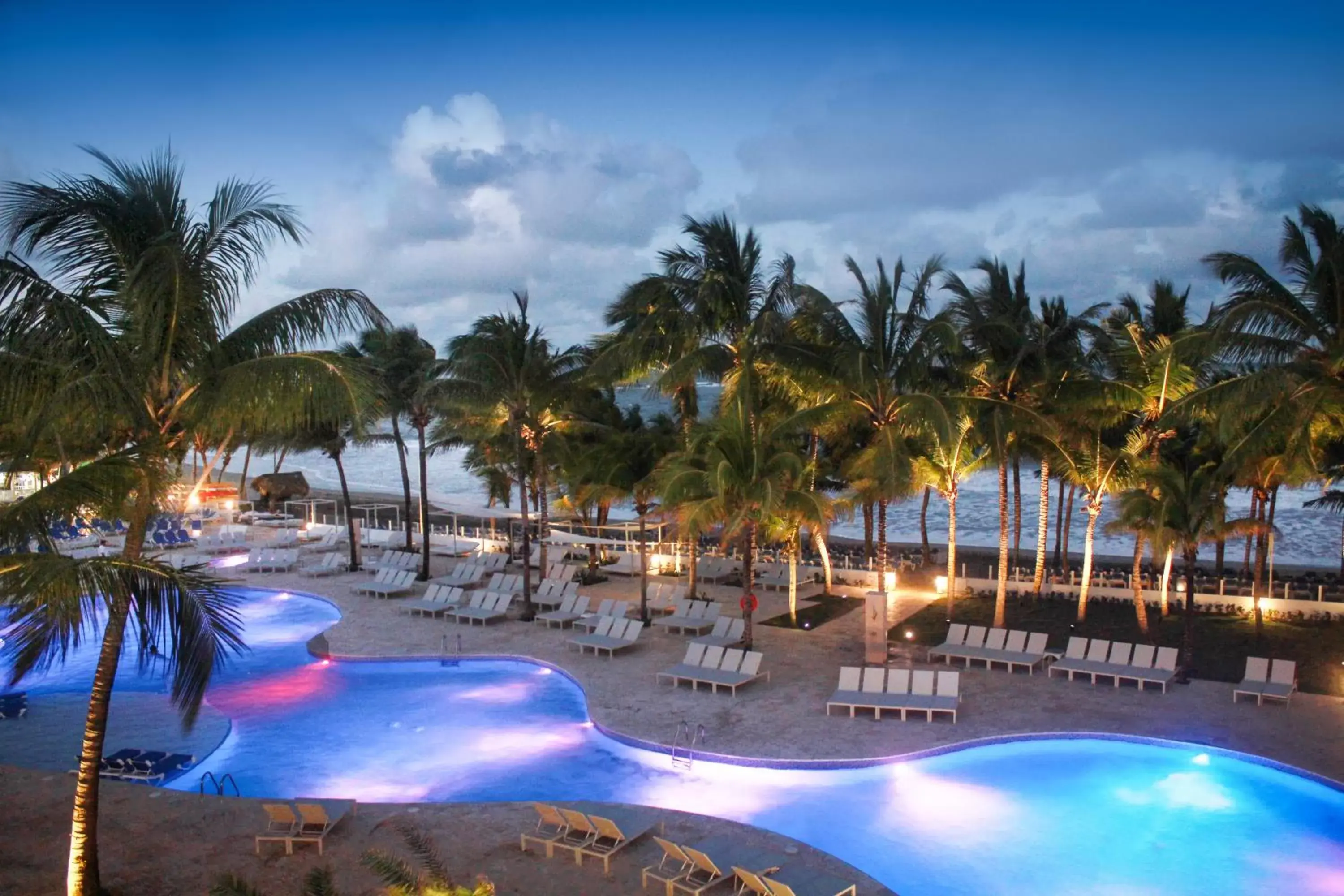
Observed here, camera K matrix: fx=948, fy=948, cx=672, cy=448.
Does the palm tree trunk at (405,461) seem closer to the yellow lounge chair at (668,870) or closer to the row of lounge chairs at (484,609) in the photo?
the row of lounge chairs at (484,609)

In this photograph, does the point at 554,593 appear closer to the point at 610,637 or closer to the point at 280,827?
the point at 610,637

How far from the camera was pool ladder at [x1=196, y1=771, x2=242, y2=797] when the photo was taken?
1103 cm

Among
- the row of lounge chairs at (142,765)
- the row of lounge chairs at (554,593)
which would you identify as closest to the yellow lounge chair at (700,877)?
the row of lounge chairs at (142,765)

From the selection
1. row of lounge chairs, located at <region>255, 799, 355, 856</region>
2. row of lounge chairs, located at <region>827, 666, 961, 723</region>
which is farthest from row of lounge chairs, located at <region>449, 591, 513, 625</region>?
row of lounge chairs, located at <region>255, 799, 355, 856</region>

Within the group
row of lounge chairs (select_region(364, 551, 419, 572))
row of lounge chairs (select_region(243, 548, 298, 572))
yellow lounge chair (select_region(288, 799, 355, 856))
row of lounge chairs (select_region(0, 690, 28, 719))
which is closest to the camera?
yellow lounge chair (select_region(288, 799, 355, 856))

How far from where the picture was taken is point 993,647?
1582 cm

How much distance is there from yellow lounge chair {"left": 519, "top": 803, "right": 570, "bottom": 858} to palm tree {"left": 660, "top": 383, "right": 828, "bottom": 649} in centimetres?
694

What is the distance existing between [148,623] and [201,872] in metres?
2.96

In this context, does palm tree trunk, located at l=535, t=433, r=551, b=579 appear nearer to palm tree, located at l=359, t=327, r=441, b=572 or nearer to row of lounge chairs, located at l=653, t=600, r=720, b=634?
palm tree, located at l=359, t=327, r=441, b=572

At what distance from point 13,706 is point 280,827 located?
735cm

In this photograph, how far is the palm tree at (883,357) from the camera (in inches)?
671

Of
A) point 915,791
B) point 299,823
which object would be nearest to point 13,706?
point 299,823

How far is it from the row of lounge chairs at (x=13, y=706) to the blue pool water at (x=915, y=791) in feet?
8.24

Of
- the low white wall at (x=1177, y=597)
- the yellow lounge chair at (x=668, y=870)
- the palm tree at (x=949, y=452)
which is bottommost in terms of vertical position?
the yellow lounge chair at (x=668, y=870)
